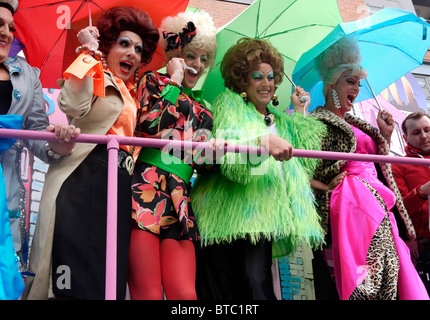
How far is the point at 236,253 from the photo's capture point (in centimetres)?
316

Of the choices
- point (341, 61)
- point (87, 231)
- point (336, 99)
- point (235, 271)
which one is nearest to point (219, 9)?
point (341, 61)

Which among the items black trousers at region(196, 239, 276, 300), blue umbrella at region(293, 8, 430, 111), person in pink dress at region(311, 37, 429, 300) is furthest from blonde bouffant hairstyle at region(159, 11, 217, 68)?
black trousers at region(196, 239, 276, 300)

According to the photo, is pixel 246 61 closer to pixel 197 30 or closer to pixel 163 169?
pixel 197 30

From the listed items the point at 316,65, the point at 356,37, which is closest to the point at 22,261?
the point at 316,65

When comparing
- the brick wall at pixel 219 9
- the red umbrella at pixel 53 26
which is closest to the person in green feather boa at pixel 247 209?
the red umbrella at pixel 53 26

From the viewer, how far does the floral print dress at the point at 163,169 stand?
9.53ft

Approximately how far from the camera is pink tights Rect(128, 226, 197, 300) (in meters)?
2.76

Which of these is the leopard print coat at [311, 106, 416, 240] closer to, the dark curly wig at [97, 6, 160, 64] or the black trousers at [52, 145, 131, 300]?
the dark curly wig at [97, 6, 160, 64]

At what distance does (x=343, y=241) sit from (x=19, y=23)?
2426 millimetres

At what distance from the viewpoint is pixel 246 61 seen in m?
3.66

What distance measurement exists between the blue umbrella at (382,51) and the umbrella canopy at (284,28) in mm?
204

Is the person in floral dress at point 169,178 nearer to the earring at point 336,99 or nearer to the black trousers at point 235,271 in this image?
the black trousers at point 235,271

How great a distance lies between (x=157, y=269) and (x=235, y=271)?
1.75ft
